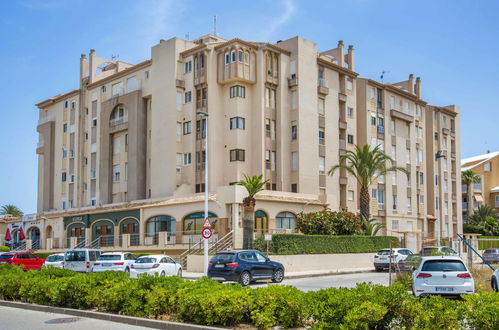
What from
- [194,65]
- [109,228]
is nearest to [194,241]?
[109,228]

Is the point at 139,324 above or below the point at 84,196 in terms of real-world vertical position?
below

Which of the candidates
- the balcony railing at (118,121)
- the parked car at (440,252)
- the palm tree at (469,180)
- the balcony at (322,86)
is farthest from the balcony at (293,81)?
the palm tree at (469,180)

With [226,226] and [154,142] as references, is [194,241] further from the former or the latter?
[154,142]

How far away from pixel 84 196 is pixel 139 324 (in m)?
48.0

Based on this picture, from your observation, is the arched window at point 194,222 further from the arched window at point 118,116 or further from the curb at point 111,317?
the curb at point 111,317

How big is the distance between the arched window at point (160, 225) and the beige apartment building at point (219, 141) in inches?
3.7

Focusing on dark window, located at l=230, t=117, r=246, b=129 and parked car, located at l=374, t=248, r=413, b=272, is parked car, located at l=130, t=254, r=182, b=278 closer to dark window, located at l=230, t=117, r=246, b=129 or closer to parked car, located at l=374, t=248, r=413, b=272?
parked car, located at l=374, t=248, r=413, b=272

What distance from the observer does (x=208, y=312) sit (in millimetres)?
Answer: 11750

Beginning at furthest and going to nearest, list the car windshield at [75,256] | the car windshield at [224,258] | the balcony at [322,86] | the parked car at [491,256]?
the balcony at [322,86] → the parked car at [491,256] → the car windshield at [75,256] → the car windshield at [224,258]

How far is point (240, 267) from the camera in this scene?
2461 centimetres

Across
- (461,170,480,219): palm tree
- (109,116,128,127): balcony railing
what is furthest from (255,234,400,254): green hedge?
(461,170,480,219): palm tree

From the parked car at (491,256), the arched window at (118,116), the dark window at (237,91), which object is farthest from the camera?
the arched window at (118,116)

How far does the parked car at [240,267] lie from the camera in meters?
24.5

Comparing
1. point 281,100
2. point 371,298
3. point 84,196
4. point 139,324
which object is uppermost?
point 281,100
